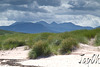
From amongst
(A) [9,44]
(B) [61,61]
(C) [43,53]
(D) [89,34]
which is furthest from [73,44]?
(A) [9,44]

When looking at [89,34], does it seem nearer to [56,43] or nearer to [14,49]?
[56,43]

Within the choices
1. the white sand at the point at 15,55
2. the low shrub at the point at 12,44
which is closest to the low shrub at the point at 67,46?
the white sand at the point at 15,55

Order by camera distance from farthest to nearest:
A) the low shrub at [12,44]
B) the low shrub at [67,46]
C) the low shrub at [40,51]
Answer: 1. the low shrub at [12,44]
2. the low shrub at [67,46]
3. the low shrub at [40,51]

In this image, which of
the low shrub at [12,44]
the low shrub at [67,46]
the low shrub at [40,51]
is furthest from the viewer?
the low shrub at [12,44]

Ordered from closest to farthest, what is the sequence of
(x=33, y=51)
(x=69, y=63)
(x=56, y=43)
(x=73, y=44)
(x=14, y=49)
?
1. (x=69, y=63)
2. (x=33, y=51)
3. (x=73, y=44)
4. (x=56, y=43)
5. (x=14, y=49)

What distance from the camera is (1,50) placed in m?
22.1

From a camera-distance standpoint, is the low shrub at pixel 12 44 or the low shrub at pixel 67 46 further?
the low shrub at pixel 12 44

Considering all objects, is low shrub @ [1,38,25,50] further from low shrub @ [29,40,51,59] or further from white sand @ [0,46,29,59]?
low shrub @ [29,40,51,59]

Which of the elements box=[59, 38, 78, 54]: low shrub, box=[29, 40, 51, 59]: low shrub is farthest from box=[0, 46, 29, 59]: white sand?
box=[59, 38, 78, 54]: low shrub

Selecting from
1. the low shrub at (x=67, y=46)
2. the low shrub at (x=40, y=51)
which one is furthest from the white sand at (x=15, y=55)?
the low shrub at (x=67, y=46)

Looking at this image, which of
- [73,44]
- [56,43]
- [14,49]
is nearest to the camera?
[73,44]

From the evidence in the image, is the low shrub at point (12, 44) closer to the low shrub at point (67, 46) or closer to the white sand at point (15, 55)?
the white sand at point (15, 55)

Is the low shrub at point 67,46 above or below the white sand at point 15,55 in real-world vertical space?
above

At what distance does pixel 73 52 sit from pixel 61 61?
125 inches
